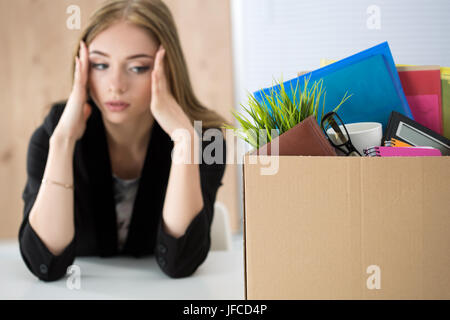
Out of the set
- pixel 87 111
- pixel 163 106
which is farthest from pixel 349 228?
pixel 87 111

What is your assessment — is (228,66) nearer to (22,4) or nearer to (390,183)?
(22,4)

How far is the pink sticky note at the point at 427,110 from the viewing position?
0.71 metres

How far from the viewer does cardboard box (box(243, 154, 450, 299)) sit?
487mm

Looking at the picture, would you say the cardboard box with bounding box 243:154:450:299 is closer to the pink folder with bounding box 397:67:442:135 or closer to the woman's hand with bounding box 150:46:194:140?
the pink folder with bounding box 397:67:442:135

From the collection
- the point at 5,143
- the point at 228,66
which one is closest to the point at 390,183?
the point at 228,66

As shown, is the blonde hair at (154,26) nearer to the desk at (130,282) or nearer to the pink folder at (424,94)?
the desk at (130,282)

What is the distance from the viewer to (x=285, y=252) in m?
0.51

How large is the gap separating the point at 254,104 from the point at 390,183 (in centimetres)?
20

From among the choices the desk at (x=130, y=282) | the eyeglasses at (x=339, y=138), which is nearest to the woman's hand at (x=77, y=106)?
the desk at (x=130, y=282)

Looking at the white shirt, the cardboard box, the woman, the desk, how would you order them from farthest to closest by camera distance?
the white shirt < the woman < the desk < the cardboard box

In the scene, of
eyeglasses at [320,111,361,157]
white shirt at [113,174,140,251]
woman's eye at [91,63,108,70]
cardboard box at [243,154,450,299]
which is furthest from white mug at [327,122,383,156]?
white shirt at [113,174,140,251]

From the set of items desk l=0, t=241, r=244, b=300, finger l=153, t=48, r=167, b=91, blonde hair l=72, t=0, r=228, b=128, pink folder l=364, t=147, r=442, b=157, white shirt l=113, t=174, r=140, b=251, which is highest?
blonde hair l=72, t=0, r=228, b=128

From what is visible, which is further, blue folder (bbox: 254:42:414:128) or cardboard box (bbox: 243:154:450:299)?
blue folder (bbox: 254:42:414:128)

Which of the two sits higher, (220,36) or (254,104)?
(220,36)
